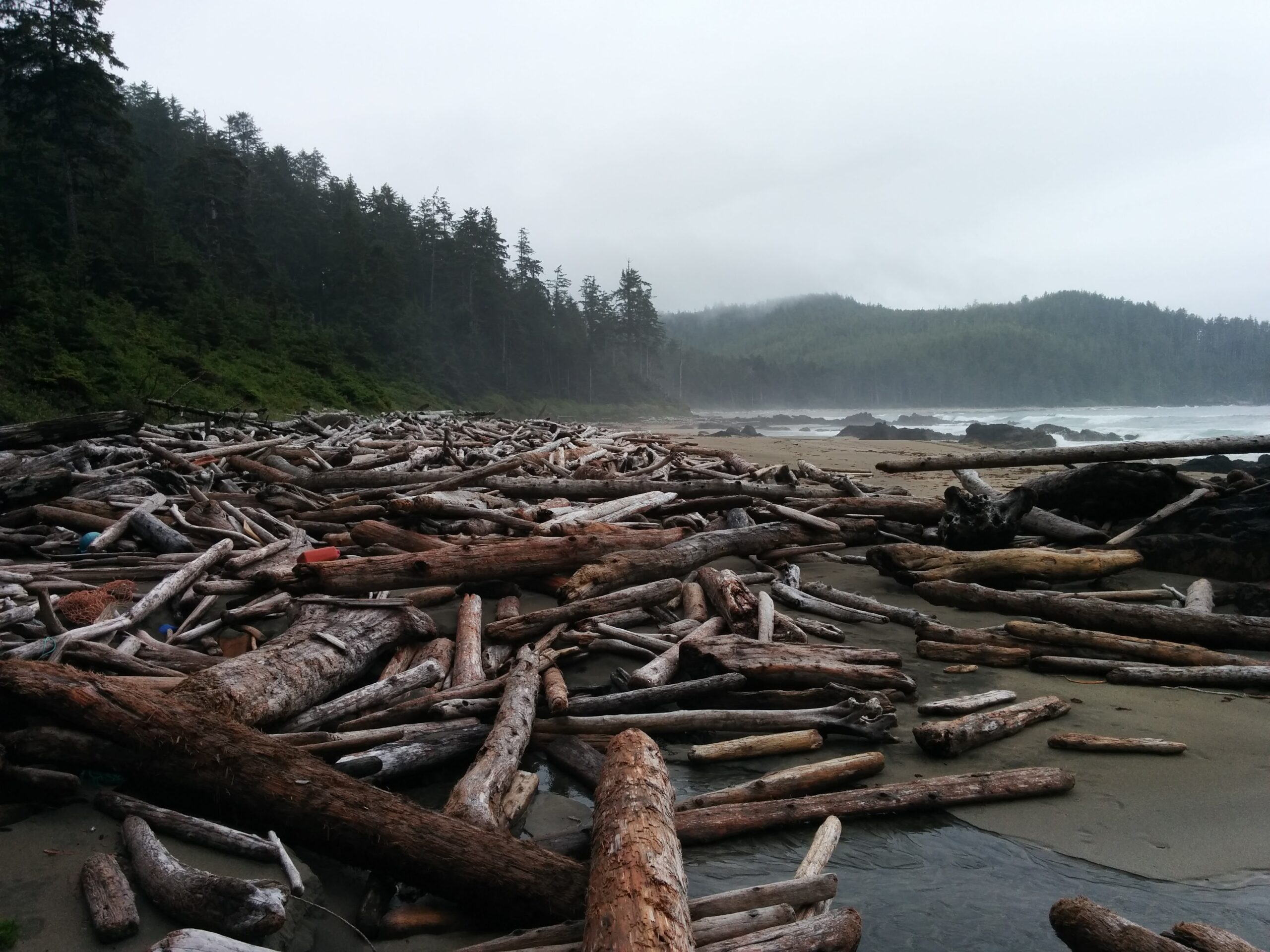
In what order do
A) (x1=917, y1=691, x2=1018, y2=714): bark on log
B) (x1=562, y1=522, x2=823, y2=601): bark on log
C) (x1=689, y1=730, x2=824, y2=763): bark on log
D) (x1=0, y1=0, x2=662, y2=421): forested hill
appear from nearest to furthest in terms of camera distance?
(x1=689, y1=730, x2=824, y2=763): bark on log, (x1=917, y1=691, x2=1018, y2=714): bark on log, (x1=562, y1=522, x2=823, y2=601): bark on log, (x1=0, y1=0, x2=662, y2=421): forested hill

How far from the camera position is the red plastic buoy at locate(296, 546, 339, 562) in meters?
6.13

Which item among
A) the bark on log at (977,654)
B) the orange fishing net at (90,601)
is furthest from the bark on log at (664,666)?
the orange fishing net at (90,601)

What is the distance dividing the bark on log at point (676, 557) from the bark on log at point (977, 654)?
7.67ft

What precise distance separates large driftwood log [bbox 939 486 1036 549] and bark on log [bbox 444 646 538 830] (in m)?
5.60

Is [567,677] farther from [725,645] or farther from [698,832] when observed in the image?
[698,832]

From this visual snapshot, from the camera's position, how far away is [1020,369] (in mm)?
148375

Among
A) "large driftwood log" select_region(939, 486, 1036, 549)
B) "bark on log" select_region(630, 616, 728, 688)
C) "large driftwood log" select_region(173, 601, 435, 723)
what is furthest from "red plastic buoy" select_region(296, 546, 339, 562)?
"large driftwood log" select_region(939, 486, 1036, 549)

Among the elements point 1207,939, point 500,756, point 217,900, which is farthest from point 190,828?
point 1207,939

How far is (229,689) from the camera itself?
347 cm

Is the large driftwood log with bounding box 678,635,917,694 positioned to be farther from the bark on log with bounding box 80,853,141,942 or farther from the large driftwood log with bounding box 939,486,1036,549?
the large driftwood log with bounding box 939,486,1036,549

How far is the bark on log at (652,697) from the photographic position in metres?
4.25

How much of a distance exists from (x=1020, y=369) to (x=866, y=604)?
540 ft

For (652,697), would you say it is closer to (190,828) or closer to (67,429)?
(190,828)

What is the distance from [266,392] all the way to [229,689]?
26852 mm
